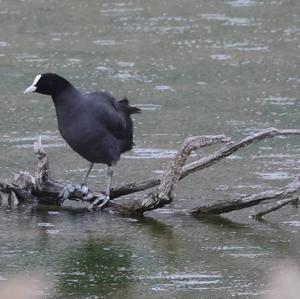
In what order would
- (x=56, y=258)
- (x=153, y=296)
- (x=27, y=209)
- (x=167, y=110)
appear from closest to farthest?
(x=153, y=296)
(x=56, y=258)
(x=27, y=209)
(x=167, y=110)

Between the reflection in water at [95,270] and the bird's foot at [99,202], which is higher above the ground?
the bird's foot at [99,202]

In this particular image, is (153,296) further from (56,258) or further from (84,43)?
(84,43)

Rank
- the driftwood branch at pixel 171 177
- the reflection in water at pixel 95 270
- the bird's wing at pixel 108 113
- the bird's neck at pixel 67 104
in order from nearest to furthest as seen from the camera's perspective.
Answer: the reflection in water at pixel 95 270 < the driftwood branch at pixel 171 177 < the bird's neck at pixel 67 104 < the bird's wing at pixel 108 113

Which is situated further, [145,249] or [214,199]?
[214,199]

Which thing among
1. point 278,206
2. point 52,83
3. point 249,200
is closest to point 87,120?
point 52,83

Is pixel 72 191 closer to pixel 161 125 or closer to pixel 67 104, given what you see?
pixel 67 104

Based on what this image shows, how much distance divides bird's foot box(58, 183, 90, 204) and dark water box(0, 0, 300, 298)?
0.12m

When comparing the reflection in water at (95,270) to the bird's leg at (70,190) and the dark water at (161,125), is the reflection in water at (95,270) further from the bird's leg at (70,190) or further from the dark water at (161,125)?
the bird's leg at (70,190)

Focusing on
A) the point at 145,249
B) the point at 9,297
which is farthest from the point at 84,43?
the point at 9,297

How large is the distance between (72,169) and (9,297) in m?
3.31

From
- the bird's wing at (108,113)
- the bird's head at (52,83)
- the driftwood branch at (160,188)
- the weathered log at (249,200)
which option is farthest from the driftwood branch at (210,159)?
the bird's head at (52,83)

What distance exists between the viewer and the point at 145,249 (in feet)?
19.9

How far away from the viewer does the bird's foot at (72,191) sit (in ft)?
22.0

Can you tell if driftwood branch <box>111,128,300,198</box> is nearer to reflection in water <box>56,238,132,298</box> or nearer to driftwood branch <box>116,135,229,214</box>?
driftwood branch <box>116,135,229,214</box>
